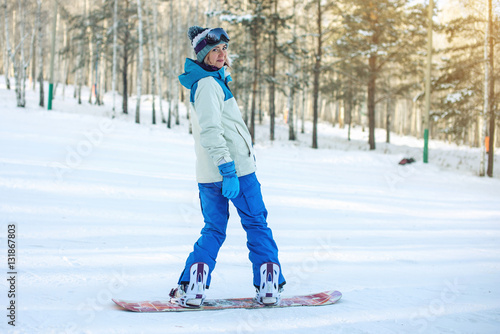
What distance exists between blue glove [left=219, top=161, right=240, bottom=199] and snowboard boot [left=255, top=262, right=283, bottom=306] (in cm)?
61

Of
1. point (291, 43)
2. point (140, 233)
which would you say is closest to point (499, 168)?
point (291, 43)

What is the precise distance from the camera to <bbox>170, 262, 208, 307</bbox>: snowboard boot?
2.61 m

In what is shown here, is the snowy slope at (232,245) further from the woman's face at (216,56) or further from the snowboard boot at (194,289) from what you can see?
the woman's face at (216,56)

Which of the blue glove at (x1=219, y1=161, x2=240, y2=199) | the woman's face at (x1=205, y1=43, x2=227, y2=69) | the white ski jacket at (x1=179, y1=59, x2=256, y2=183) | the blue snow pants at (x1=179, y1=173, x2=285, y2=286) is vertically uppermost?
the woman's face at (x1=205, y1=43, x2=227, y2=69)

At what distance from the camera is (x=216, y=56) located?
2770 millimetres

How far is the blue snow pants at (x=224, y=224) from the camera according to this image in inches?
108

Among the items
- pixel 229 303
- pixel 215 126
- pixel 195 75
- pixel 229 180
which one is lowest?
pixel 229 303

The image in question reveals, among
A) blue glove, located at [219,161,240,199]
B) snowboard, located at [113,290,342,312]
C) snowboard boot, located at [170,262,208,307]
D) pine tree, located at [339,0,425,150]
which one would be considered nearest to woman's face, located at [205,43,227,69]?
blue glove, located at [219,161,240,199]

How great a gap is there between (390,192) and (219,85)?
26.3 feet

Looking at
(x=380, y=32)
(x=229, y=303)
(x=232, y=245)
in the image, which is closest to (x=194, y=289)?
(x=229, y=303)

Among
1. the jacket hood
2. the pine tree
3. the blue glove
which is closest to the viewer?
the blue glove

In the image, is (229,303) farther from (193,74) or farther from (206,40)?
(206,40)

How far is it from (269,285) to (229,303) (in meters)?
0.31

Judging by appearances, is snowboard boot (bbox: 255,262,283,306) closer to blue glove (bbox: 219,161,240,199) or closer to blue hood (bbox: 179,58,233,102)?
blue glove (bbox: 219,161,240,199)
